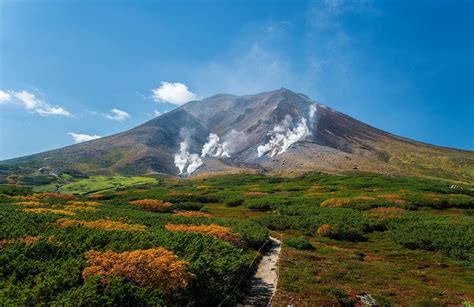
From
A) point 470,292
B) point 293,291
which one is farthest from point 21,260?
point 470,292

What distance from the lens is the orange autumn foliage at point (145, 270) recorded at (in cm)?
1584

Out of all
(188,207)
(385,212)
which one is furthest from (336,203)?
(188,207)

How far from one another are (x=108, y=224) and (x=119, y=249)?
→ 408 inches

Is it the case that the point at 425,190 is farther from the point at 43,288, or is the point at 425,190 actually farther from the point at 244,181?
the point at 43,288

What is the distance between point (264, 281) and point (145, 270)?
929 centimetres

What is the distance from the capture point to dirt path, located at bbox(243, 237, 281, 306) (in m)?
19.5

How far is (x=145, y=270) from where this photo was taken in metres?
16.4

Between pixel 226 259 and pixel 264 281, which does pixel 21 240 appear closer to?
pixel 226 259

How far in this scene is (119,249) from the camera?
69.1 ft

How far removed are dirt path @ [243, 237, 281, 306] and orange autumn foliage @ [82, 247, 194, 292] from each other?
4633 mm

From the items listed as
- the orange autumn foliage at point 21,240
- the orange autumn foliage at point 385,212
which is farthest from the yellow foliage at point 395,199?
the orange autumn foliage at point 21,240

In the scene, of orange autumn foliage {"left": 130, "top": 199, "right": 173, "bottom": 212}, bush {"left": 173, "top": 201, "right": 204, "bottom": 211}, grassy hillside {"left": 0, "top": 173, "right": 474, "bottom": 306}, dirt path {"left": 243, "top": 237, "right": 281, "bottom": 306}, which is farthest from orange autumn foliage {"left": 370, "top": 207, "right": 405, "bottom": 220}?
orange autumn foliage {"left": 130, "top": 199, "right": 173, "bottom": 212}

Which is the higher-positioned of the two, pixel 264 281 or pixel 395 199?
pixel 395 199

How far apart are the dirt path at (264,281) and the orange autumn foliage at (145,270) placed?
463 cm
